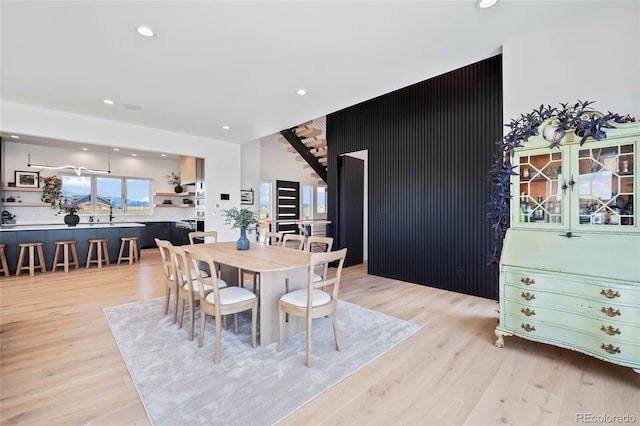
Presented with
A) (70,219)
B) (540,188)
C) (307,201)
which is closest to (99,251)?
(70,219)

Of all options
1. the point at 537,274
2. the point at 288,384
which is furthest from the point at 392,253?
the point at 288,384

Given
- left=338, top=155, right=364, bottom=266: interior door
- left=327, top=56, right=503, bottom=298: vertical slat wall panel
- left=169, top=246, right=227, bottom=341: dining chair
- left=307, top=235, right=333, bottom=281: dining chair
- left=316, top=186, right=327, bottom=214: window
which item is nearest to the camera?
left=169, top=246, right=227, bottom=341: dining chair

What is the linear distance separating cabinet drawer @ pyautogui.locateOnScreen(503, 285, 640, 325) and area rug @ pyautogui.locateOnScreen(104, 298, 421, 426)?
3.21 feet

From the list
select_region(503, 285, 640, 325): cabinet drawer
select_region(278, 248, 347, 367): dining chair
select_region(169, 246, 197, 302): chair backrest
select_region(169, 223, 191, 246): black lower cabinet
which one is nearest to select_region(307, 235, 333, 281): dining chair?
select_region(278, 248, 347, 367): dining chair

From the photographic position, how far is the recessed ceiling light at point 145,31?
8.07 ft

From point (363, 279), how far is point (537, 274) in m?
2.91

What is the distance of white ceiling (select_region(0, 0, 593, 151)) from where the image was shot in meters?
2.24

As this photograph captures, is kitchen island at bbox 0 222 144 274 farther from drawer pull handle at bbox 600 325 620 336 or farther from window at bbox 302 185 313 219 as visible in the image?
drawer pull handle at bbox 600 325 620 336

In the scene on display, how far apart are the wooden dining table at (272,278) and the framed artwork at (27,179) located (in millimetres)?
7053

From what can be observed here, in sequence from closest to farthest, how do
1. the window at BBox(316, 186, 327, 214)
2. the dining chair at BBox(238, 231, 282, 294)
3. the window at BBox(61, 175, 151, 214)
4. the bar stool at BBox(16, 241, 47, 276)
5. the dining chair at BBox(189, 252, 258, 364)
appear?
the dining chair at BBox(189, 252, 258, 364) < the dining chair at BBox(238, 231, 282, 294) < the bar stool at BBox(16, 241, 47, 276) < the window at BBox(61, 175, 151, 214) < the window at BBox(316, 186, 327, 214)

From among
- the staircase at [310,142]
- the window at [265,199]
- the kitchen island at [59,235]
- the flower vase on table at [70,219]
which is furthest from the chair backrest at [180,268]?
the window at [265,199]

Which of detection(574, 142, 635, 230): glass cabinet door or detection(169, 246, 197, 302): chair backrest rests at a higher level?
detection(574, 142, 635, 230): glass cabinet door

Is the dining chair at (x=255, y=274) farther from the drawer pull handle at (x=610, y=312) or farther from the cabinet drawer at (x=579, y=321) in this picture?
the drawer pull handle at (x=610, y=312)

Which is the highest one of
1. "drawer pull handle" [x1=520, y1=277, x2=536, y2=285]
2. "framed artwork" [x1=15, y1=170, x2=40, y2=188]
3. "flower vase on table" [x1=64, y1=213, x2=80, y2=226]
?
"framed artwork" [x1=15, y1=170, x2=40, y2=188]
